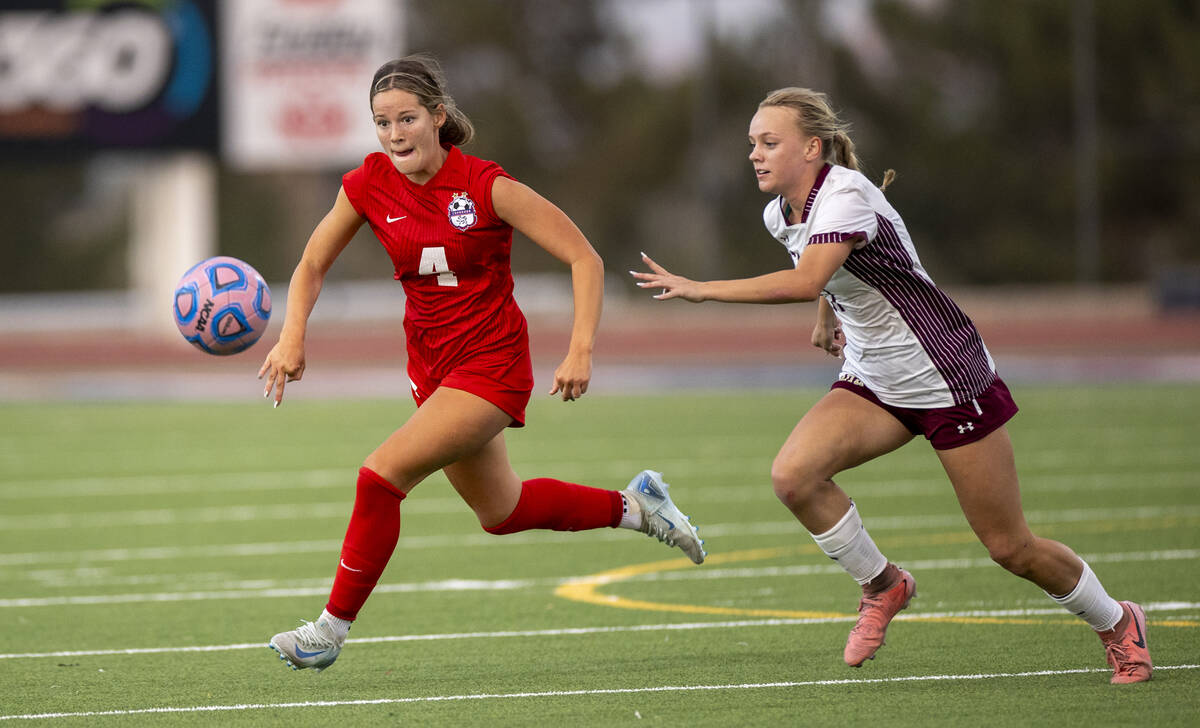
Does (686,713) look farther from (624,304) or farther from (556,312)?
(624,304)

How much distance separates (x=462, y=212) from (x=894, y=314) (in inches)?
59.2

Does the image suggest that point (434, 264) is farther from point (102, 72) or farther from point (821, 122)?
point (102, 72)

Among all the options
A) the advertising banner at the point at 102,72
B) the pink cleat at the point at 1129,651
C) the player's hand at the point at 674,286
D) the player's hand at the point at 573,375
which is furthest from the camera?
the advertising banner at the point at 102,72

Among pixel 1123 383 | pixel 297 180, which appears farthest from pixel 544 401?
pixel 297 180

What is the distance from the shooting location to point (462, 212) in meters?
5.62

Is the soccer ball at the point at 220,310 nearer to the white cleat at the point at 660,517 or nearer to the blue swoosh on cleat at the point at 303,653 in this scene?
the blue swoosh on cleat at the point at 303,653

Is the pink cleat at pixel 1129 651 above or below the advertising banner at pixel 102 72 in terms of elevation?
above

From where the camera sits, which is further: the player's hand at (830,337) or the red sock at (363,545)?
the player's hand at (830,337)

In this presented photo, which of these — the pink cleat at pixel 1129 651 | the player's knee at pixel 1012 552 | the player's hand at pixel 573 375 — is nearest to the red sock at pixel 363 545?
the player's hand at pixel 573 375

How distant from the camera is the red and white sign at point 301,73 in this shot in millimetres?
25656

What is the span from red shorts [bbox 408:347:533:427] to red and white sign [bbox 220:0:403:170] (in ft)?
67.3

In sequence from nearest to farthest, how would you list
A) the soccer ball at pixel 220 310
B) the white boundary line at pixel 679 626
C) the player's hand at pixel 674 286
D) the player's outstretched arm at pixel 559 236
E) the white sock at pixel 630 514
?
the player's hand at pixel 674 286 → the player's outstretched arm at pixel 559 236 → the soccer ball at pixel 220 310 → the white sock at pixel 630 514 → the white boundary line at pixel 679 626

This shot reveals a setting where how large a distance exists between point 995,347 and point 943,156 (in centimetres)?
1094

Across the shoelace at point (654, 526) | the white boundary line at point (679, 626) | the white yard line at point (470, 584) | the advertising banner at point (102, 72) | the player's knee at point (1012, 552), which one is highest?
the player's knee at point (1012, 552)
